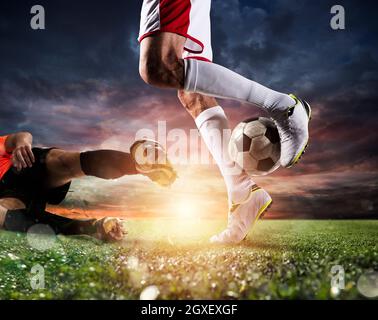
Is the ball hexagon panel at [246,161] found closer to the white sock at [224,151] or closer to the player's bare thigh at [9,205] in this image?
the white sock at [224,151]

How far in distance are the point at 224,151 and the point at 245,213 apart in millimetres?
452

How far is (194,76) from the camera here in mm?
1710

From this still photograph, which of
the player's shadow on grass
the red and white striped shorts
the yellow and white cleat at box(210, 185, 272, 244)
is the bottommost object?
the player's shadow on grass

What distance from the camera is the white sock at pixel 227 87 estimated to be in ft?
5.65

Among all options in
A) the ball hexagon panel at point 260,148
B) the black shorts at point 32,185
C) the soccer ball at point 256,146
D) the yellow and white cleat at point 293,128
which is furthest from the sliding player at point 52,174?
the yellow and white cleat at point 293,128

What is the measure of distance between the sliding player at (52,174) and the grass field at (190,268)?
0.79 ft

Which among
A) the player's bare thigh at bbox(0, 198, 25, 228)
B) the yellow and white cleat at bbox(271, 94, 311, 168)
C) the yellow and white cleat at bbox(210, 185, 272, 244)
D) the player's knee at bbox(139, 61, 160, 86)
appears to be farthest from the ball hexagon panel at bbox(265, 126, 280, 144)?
the player's bare thigh at bbox(0, 198, 25, 228)

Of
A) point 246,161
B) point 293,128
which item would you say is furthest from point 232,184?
point 293,128

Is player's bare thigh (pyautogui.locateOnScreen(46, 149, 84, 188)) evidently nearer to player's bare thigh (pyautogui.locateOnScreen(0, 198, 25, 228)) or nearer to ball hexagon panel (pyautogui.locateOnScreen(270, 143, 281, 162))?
player's bare thigh (pyautogui.locateOnScreen(0, 198, 25, 228))

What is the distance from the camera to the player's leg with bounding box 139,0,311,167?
1717mm

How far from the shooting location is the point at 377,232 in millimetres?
3215

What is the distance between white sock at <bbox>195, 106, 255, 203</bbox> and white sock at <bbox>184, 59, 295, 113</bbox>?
Result: 1.66ft

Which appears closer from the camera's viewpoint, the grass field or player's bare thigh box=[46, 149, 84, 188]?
the grass field
